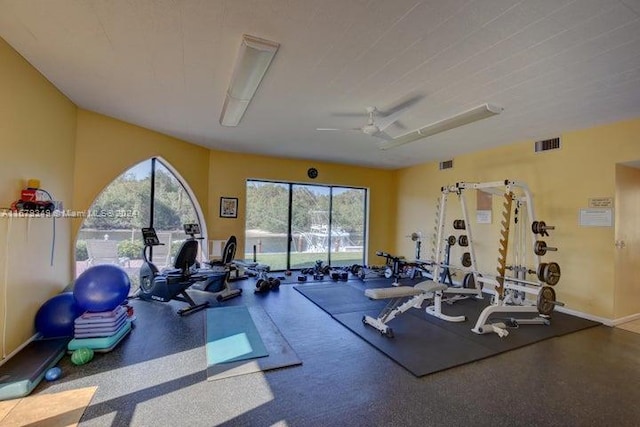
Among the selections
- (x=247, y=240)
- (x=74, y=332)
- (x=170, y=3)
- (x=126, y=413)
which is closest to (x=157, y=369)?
(x=126, y=413)

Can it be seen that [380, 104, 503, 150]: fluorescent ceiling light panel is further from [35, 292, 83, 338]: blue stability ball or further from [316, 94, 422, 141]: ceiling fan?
[35, 292, 83, 338]: blue stability ball

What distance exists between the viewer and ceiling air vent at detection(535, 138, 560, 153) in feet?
15.0

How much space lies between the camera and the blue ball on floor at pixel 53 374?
93.6 inches

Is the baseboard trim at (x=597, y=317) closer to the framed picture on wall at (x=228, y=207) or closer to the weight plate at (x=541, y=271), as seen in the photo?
the weight plate at (x=541, y=271)

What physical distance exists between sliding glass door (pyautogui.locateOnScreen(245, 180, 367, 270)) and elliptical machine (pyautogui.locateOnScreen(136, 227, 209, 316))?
7.94 ft

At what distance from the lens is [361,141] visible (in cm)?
527

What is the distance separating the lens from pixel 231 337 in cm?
328

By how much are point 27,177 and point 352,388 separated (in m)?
3.61

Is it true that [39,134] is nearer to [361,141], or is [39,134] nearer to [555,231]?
[361,141]

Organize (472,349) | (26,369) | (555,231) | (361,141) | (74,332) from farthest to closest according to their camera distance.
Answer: (361,141)
(555,231)
(472,349)
(74,332)
(26,369)

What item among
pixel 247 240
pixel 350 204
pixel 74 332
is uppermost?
pixel 350 204

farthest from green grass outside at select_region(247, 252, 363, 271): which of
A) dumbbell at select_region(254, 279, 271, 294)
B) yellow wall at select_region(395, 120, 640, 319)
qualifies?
yellow wall at select_region(395, 120, 640, 319)

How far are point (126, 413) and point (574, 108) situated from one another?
5.32 metres

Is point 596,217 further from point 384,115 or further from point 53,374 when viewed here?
point 53,374
